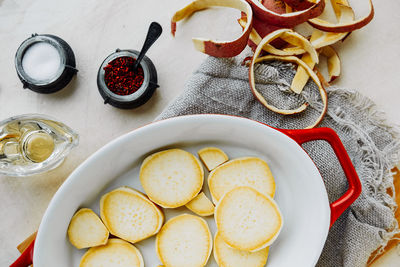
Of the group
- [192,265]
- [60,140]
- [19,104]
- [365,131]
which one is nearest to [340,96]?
[365,131]

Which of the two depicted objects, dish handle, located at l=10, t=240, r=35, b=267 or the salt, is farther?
the salt

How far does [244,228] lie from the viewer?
892mm

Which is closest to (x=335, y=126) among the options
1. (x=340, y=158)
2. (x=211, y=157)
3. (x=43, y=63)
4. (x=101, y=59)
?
(x=340, y=158)

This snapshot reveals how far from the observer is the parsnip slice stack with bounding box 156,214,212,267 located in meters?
0.90

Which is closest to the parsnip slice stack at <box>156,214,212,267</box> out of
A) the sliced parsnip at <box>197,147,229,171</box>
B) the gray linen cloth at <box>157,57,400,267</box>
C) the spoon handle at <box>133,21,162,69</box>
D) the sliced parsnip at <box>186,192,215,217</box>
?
the sliced parsnip at <box>186,192,215,217</box>

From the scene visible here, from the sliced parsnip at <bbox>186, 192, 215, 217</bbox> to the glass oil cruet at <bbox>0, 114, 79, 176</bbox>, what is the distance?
0.99 feet

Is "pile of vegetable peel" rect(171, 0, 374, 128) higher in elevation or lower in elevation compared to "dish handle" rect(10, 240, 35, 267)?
higher

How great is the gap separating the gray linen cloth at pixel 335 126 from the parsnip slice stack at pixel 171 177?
0.32ft

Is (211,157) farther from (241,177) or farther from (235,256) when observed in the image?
(235,256)

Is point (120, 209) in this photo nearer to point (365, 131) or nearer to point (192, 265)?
point (192, 265)

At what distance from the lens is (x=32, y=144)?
0.94 m

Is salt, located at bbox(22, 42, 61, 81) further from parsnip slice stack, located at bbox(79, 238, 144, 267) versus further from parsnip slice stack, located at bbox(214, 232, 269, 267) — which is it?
parsnip slice stack, located at bbox(214, 232, 269, 267)

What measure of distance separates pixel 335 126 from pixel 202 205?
36 centimetres

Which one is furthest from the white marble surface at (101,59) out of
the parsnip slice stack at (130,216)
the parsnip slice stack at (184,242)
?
the parsnip slice stack at (184,242)
